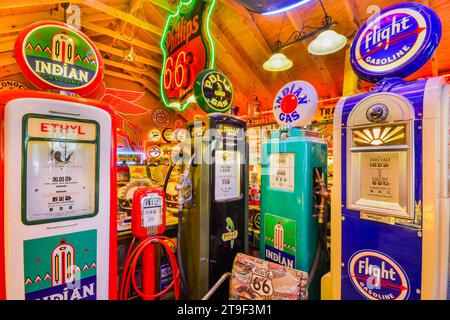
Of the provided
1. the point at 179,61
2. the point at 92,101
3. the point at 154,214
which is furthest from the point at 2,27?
the point at 154,214

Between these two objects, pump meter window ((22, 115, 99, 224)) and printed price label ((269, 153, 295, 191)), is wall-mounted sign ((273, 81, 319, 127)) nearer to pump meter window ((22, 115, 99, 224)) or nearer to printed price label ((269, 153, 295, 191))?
printed price label ((269, 153, 295, 191))

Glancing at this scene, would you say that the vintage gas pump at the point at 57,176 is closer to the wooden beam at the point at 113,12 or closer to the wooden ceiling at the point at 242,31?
the wooden ceiling at the point at 242,31

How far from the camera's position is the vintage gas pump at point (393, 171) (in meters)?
1.36

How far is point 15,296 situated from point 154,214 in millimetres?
973

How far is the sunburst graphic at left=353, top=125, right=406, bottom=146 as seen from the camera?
147 cm

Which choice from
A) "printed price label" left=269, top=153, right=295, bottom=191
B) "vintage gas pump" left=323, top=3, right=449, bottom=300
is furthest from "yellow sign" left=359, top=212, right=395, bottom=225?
"printed price label" left=269, top=153, right=295, bottom=191

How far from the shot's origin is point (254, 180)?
452cm

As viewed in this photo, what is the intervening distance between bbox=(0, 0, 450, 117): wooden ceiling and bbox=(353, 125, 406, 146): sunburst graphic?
429 centimetres

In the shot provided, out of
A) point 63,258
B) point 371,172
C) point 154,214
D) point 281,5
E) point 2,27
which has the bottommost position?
point 63,258

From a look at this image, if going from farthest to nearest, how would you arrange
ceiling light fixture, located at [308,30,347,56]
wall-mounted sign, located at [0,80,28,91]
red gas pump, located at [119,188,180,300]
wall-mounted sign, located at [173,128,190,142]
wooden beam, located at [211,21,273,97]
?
1. wall-mounted sign, located at [0,80,28,91]
2. wooden beam, located at [211,21,273,97]
3. ceiling light fixture, located at [308,30,347,56]
4. wall-mounted sign, located at [173,128,190,142]
5. red gas pump, located at [119,188,180,300]

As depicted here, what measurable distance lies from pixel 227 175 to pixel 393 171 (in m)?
1.38

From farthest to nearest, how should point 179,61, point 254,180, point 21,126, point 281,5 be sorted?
1. point 254,180
2. point 179,61
3. point 281,5
4. point 21,126

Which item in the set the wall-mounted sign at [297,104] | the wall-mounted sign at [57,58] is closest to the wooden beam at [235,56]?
the wall-mounted sign at [297,104]
